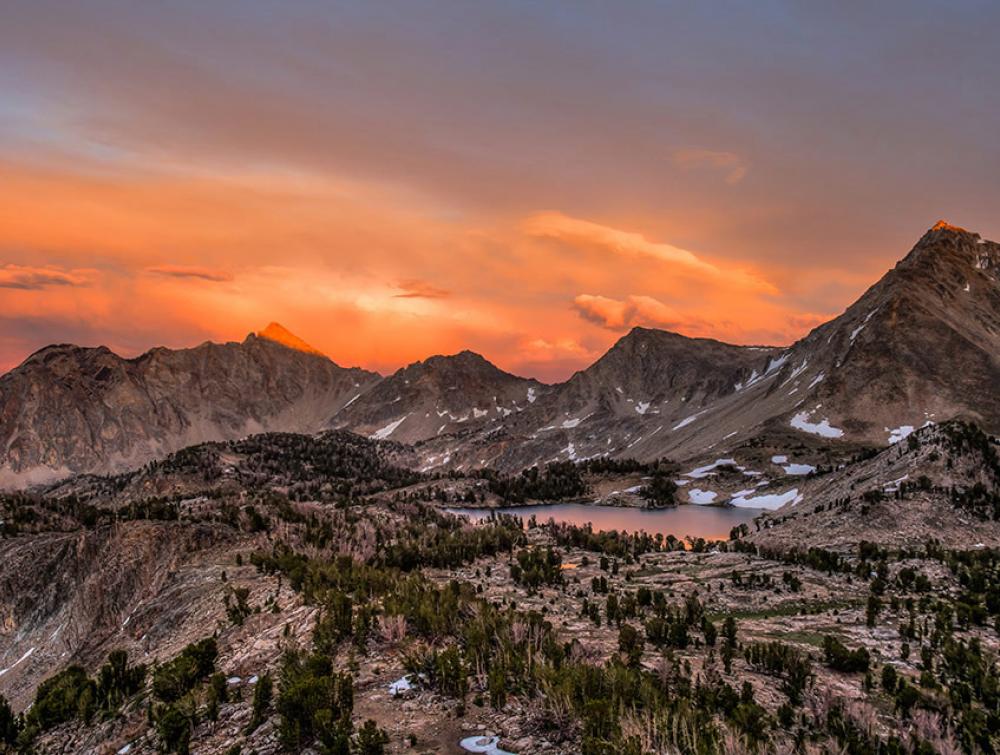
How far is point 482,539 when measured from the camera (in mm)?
48531

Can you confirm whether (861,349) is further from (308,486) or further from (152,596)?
(152,596)

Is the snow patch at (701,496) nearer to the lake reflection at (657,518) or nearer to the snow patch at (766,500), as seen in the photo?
the lake reflection at (657,518)

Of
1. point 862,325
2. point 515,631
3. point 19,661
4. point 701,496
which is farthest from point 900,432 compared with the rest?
point 19,661

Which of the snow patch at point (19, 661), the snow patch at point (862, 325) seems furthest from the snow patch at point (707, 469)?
the snow patch at point (19, 661)

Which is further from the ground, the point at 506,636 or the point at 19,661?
the point at 506,636

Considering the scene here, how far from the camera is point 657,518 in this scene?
108688mm

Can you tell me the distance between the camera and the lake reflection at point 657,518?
91.1 meters

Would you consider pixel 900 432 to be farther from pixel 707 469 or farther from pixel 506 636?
pixel 506 636

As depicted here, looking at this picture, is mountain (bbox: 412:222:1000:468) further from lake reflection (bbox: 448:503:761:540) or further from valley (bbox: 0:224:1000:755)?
valley (bbox: 0:224:1000:755)

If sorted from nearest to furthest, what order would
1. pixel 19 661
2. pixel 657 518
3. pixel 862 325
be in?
1. pixel 19 661
2. pixel 657 518
3. pixel 862 325

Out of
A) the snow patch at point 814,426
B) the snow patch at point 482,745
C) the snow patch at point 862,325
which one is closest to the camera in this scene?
the snow patch at point 482,745

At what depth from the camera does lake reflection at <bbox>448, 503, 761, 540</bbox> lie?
91.1 metres

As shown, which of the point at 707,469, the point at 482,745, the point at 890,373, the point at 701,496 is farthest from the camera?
the point at 890,373

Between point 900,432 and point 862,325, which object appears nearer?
point 900,432
